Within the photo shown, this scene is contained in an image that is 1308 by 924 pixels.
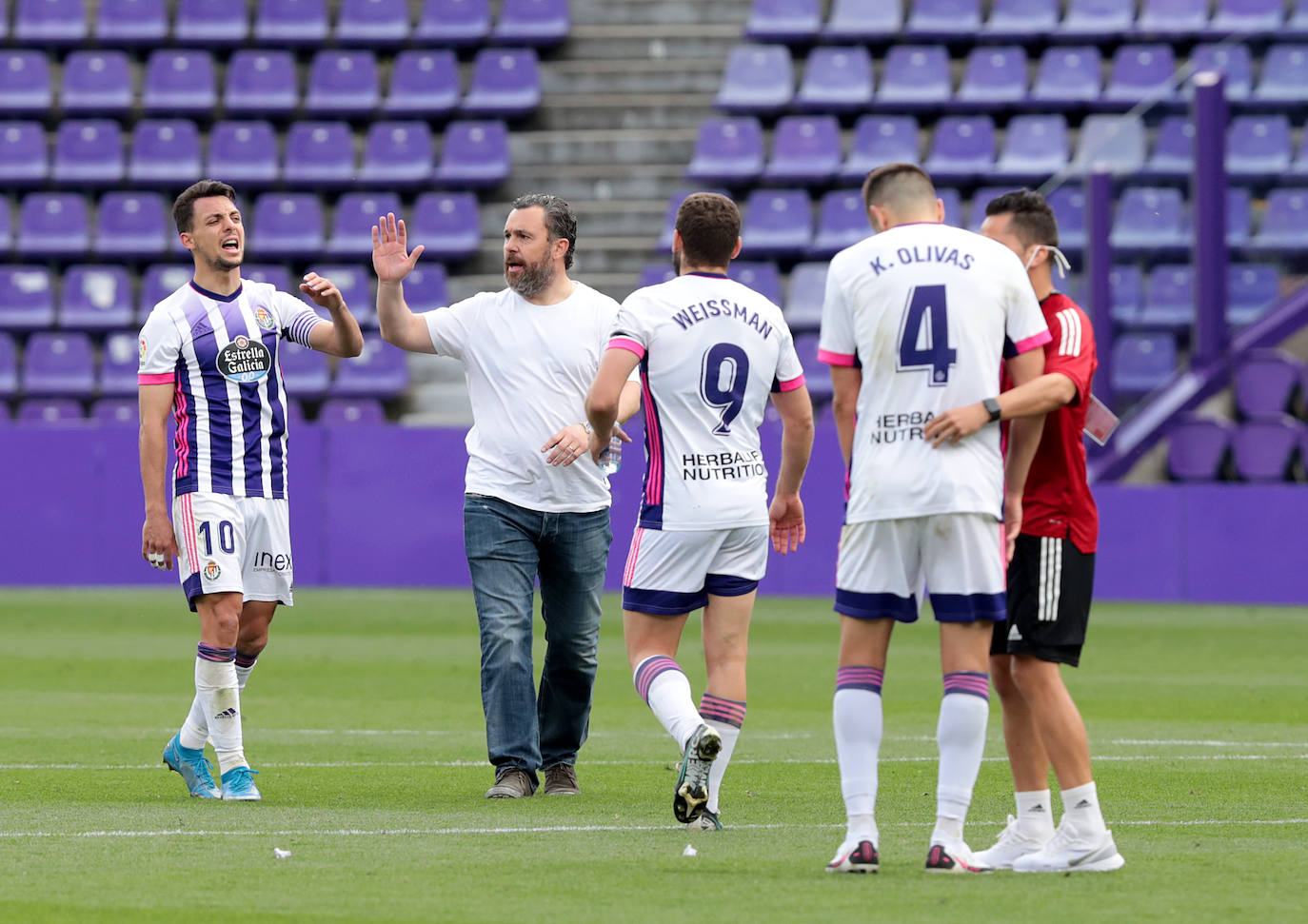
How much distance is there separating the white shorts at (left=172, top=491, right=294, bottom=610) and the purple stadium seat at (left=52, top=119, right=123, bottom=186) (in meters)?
17.0

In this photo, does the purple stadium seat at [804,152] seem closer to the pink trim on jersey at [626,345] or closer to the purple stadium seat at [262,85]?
the purple stadium seat at [262,85]

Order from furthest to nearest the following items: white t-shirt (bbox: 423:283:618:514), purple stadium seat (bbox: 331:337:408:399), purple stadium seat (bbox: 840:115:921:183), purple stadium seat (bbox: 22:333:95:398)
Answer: purple stadium seat (bbox: 840:115:921:183), purple stadium seat (bbox: 22:333:95:398), purple stadium seat (bbox: 331:337:408:399), white t-shirt (bbox: 423:283:618:514)

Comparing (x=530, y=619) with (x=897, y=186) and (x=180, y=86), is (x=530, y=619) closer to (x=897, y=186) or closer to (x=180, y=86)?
(x=897, y=186)

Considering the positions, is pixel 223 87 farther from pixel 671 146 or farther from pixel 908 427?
pixel 908 427

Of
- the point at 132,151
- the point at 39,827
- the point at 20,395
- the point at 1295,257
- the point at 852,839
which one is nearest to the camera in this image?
the point at 852,839

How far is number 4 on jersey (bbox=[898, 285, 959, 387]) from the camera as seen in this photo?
18.4 feet

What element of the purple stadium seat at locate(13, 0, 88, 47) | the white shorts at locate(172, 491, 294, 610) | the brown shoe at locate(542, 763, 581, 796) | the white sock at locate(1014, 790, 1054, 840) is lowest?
the brown shoe at locate(542, 763, 581, 796)

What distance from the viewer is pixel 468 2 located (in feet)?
82.8

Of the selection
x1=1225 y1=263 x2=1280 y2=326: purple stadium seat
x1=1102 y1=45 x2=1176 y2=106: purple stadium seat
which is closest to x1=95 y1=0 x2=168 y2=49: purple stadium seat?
x1=1102 y1=45 x2=1176 y2=106: purple stadium seat

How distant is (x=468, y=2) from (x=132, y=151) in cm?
456

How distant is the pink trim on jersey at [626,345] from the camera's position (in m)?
6.65

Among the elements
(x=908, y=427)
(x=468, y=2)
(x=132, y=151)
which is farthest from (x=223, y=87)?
(x=908, y=427)

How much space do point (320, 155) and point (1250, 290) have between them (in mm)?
11003

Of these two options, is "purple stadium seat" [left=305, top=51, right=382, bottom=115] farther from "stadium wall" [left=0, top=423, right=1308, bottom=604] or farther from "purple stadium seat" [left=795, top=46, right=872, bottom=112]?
"stadium wall" [left=0, top=423, right=1308, bottom=604]
